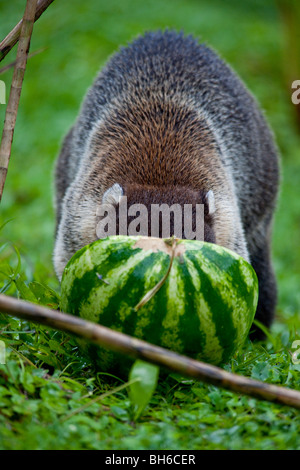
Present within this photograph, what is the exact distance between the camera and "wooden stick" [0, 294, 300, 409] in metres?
2.34

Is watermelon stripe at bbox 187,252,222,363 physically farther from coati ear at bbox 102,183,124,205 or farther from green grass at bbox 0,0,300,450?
coati ear at bbox 102,183,124,205

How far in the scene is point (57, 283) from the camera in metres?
5.16

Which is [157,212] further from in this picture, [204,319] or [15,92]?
[15,92]

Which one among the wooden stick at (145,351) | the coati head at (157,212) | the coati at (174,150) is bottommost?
the wooden stick at (145,351)

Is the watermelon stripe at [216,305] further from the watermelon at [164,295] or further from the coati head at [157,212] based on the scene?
the coati head at [157,212]

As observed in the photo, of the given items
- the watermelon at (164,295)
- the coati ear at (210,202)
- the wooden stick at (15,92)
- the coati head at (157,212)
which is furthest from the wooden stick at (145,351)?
the coati ear at (210,202)

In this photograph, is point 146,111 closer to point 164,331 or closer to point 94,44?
point 164,331

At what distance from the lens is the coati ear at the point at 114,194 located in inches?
150

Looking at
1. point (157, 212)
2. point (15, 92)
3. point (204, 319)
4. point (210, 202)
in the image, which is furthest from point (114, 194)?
point (204, 319)

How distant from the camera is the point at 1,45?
3111 mm

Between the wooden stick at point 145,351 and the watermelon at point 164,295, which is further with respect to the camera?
the watermelon at point 164,295

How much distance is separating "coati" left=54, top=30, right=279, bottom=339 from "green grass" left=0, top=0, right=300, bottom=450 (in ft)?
2.47

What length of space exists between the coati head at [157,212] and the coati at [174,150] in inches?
0.6

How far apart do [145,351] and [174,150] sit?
2.26 metres
